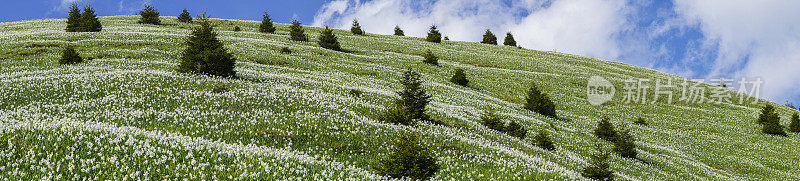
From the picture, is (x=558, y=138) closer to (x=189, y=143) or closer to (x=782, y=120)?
(x=189, y=143)

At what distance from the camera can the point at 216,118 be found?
1273cm

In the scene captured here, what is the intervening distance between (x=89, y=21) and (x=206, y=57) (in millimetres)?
34643

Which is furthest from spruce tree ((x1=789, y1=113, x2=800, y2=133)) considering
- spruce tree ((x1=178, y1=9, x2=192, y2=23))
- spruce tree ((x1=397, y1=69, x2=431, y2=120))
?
spruce tree ((x1=178, y1=9, x2=192, y2=23))

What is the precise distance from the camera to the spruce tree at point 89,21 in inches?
1724

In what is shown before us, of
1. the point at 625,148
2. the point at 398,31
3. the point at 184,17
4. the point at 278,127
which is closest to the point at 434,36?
the point at 398,31

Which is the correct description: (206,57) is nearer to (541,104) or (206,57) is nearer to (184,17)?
(541,104)

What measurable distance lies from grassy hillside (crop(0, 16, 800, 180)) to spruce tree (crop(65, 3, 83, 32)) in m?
4.46

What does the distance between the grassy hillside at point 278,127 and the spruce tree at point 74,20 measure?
14.6 ft

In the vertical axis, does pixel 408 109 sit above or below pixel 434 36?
below

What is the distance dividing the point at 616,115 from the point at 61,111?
119 feet

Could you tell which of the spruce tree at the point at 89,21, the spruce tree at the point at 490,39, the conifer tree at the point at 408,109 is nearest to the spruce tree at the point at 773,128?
the conifer tree at the point at 408,109

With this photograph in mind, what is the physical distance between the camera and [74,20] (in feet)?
146

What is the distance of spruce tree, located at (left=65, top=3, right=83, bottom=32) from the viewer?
1719 inches

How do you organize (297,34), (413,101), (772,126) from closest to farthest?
(413,101) < (772,126) < (297,34)
